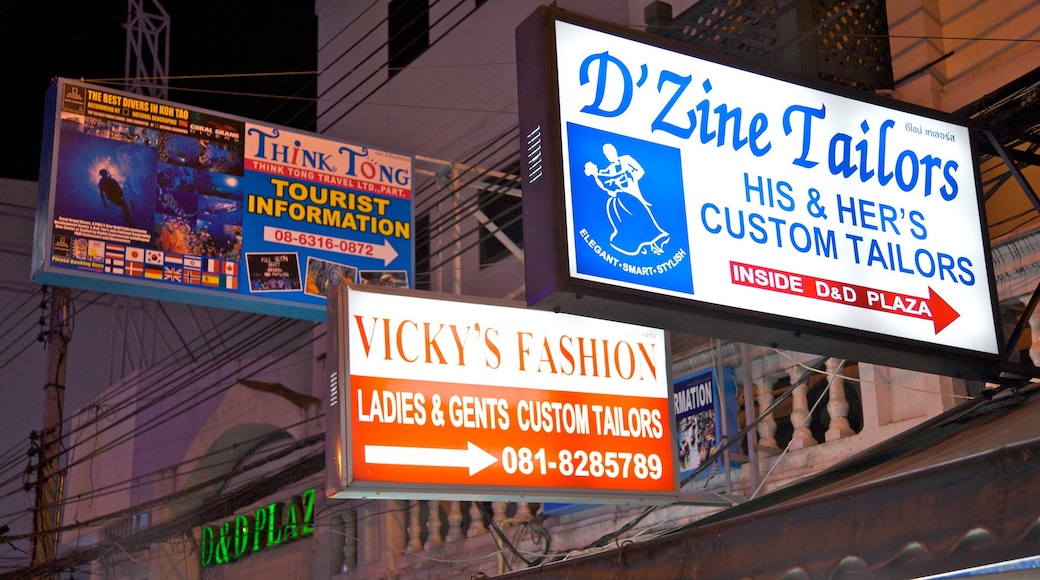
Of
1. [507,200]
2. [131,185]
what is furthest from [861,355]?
[507,200]

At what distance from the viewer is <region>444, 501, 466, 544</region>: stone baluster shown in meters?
12.7

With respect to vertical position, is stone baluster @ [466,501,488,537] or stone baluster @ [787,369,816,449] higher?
stone baluster @ [787,369,816,449]

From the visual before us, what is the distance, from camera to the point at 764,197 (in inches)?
230

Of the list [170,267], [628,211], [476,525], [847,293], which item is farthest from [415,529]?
[628,211]

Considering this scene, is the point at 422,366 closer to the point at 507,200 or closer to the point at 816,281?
the point at 816,281

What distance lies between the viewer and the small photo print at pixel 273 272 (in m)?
10.5

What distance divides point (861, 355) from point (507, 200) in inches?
383

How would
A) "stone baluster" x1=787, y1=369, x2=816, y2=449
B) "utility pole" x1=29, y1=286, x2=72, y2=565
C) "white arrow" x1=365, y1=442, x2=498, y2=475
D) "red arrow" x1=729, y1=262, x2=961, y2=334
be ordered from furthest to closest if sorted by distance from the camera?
"utility pole" x1=29, y1=286, x2=72, y2=565
"stone baluster" x1=787, y1=369, x2=816, y2=449
"white arrow" x1=365, y1=442, x2=498, y2=475
"red arrow" x1=729, y1=262, x2=961, y2=334

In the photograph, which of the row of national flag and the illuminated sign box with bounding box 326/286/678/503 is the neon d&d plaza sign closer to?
the row of national flag

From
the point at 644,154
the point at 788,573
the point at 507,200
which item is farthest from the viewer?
the point at 507,200

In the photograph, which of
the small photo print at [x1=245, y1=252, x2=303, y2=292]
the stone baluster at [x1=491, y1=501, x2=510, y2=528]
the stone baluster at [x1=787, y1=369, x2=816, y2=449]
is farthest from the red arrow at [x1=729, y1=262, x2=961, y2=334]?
the stone baluster at [x1=491, y1=501, x2=510, y2=528]

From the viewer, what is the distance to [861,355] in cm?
589

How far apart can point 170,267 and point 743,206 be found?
602 cm

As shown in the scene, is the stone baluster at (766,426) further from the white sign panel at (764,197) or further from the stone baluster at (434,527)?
the stone baluster at (434,527)
